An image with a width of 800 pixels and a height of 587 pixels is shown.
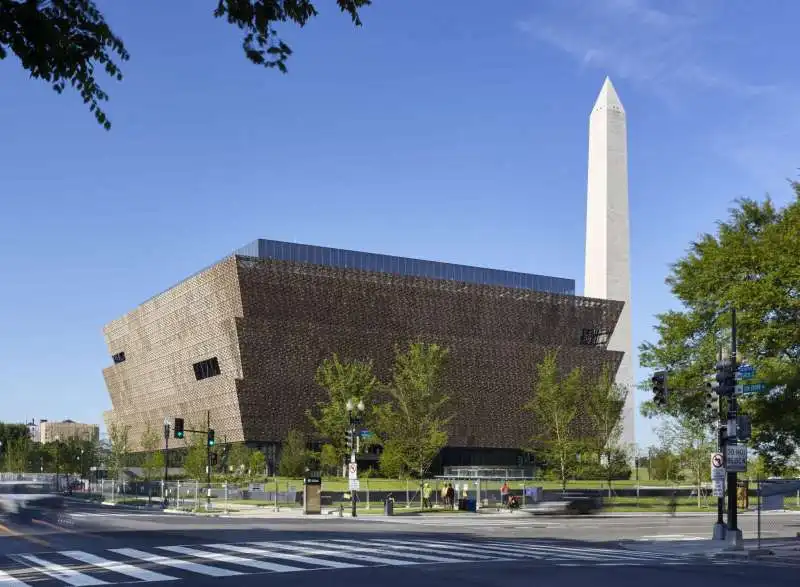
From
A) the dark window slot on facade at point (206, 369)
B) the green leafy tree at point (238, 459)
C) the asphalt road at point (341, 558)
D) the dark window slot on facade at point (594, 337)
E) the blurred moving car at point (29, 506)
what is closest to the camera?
the asphalt road at point (341, 558)

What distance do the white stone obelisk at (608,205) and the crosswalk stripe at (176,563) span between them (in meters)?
102

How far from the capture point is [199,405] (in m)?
110

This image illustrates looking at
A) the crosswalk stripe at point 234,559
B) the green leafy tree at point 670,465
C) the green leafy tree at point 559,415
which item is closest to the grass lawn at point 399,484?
the green leafy tree at point 559,415

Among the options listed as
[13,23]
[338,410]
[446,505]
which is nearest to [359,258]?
[338,410]

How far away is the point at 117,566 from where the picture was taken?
22125 mm

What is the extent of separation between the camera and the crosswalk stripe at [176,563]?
20266 mm

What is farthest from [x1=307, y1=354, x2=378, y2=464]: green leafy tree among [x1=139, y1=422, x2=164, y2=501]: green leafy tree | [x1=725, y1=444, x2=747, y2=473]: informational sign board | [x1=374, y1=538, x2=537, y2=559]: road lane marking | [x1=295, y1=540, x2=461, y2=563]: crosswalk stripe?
[x1=725, y1=444, x2=747, y2=473]: informational sign board

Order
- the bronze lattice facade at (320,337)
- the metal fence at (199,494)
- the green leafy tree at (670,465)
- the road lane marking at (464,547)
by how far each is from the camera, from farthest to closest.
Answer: the bronze lattice facade at (320,337) < the green leafy tree at (670,465) < the metal fence at (199,494) < the road lane marking at (464,547)

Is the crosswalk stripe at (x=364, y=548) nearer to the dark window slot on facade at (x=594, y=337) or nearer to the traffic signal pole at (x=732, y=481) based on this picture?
the traffic signal pole at (x=732, y=481)

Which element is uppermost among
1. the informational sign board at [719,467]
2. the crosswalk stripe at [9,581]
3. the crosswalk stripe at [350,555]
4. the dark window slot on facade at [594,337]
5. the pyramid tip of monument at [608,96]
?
the pyramid tip of monument at [608,96]

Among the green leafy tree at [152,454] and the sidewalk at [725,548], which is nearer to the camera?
the sidewalk at [725,548]

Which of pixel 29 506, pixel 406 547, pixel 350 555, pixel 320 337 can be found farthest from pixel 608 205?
pixel 350 555

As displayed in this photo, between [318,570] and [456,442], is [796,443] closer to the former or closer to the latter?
[318,570]

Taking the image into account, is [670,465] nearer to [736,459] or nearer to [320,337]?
[320,337]
